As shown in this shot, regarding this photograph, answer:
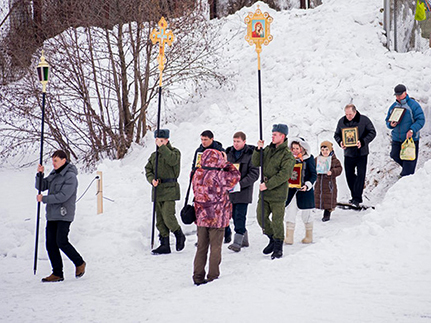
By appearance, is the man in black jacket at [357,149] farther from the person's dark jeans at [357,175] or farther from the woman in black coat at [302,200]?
the woman in black coat at [302,200]

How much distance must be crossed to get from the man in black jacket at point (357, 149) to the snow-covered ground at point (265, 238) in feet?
1.72

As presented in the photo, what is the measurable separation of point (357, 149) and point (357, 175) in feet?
1.60

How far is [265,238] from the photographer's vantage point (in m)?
9.36

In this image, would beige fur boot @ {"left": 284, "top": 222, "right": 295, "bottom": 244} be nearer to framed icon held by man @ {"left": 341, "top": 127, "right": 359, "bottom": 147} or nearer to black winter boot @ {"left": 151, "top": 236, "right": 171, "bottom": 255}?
black winter boot @ {"left": 151, "top": 236, "right": 171, "bottom": 255}

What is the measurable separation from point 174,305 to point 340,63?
1081 cm

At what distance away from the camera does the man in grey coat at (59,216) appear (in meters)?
7.47

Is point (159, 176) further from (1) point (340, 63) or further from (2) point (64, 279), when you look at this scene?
(1) point (340, 63)

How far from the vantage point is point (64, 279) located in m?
7.60

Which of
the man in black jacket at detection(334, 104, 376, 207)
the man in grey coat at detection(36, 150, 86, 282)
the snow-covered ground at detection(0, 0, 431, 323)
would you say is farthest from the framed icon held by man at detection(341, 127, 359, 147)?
the man in grey coat at detection(36, 150, 86, 282)

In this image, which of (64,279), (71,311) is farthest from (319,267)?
(64,279)

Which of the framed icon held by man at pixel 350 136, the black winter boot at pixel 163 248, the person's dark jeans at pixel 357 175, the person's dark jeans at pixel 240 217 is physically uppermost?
the framed icon held by man at pixel 350 136

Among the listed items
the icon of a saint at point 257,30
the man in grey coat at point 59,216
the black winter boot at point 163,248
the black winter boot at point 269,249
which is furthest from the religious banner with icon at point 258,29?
the man in grey coat at point 59,216

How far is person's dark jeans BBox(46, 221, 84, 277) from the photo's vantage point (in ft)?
24.5

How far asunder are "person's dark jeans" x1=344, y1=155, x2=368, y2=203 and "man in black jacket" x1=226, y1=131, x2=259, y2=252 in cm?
274
